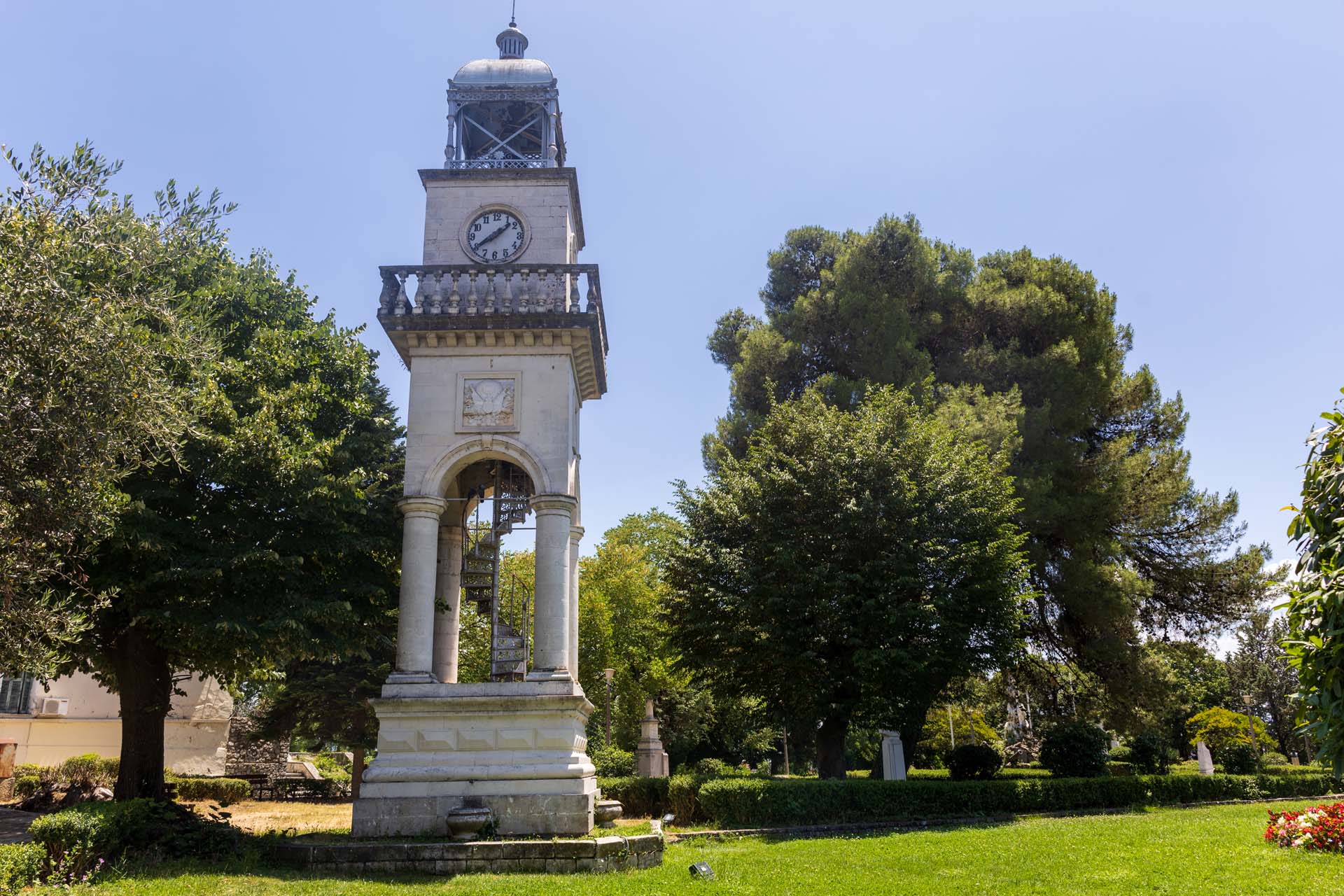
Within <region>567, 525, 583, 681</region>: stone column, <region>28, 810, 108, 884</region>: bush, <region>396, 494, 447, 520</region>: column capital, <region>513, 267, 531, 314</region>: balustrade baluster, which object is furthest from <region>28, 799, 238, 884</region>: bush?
<region>513, 267, 531, 314</region>: balustrade baluster

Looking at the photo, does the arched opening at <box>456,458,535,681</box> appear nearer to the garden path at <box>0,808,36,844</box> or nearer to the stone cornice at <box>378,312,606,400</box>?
the stone cornice at <box>378,312,606,400</box>

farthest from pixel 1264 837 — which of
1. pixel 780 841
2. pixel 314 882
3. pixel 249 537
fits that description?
pixel 249 537

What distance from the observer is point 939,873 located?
11133mm

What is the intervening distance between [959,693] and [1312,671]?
19.1m

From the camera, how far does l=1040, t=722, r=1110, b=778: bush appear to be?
2427cm

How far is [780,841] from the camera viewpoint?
1569 cm

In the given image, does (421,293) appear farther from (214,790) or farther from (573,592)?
(214,790)

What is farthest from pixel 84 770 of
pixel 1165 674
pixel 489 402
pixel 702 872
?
pixel 1165 674

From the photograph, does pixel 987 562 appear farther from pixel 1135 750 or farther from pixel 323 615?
pixel 323 615

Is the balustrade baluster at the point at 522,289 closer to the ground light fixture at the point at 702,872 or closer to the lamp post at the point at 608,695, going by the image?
the ground light fixture at the point at 702,872

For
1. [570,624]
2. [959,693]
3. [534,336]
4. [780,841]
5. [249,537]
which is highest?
[534,336]

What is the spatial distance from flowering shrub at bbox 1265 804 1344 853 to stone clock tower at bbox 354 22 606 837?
9.26 meters

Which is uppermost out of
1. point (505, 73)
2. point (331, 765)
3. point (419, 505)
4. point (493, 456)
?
point (505, 73)

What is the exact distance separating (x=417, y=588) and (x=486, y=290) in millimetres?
5111
